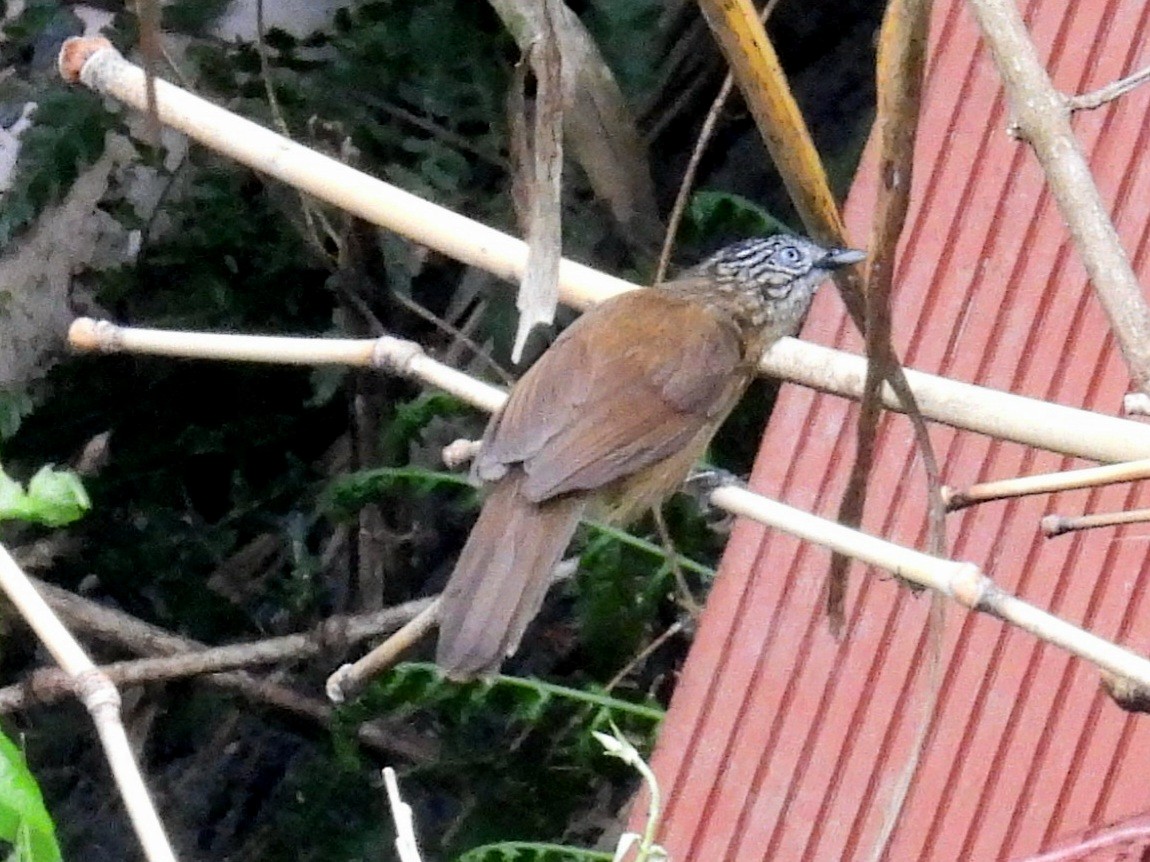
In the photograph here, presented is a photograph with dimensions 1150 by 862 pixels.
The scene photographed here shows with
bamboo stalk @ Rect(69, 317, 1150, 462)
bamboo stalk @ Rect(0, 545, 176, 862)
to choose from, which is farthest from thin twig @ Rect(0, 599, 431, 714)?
bamboo stalk @ Rect(0, 545, 176, 862)

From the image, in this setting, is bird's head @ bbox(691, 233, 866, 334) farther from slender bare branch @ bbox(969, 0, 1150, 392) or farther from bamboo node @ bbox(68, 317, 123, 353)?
slender bare branch @ bbox(969, 0, 1150, 392)

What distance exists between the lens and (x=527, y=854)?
7.29 ft

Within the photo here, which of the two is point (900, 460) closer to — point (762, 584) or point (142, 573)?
point (762, 584)

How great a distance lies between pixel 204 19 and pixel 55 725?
3.88 feet

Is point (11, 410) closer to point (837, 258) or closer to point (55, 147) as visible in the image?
point (55, 147)

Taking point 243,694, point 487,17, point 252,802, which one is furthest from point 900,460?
point 252,802

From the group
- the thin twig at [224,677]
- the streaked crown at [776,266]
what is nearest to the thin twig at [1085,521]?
the streaked crown at [776,266]

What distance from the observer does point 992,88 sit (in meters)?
2.21

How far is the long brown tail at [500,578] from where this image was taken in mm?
1451

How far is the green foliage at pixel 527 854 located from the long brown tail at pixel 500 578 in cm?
66

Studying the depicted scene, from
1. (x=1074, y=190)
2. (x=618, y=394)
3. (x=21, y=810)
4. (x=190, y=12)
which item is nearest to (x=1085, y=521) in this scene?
(x=1074, y=190)

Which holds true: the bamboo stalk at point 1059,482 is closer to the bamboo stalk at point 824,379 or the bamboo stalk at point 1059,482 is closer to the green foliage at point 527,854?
the bamboo stalk at point 824,379

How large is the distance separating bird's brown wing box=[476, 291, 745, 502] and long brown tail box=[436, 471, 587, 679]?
33 mm

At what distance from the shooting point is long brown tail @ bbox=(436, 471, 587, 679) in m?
1.45
